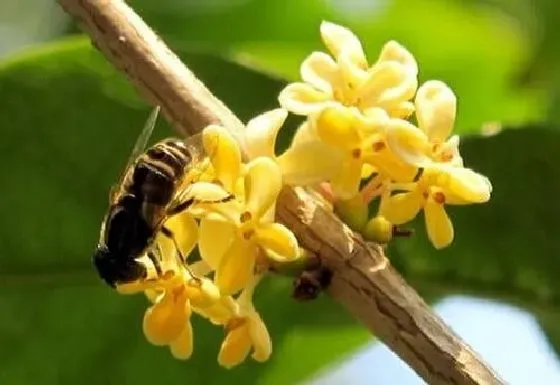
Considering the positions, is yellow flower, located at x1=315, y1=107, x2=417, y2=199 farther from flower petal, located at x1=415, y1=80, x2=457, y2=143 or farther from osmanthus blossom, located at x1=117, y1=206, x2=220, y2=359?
osmanthus blossom, located at x1=117, y1=206, x2=220, y2=359

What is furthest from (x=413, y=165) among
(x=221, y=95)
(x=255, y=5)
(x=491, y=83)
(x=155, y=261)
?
(x=255, y=5)

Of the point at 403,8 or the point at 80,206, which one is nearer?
the point at 80,206

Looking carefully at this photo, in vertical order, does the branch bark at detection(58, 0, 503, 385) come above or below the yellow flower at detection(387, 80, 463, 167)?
below

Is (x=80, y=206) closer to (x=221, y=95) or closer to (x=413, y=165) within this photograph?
(x=221, y=95)

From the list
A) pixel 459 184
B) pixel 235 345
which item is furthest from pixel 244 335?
pixel 459 184

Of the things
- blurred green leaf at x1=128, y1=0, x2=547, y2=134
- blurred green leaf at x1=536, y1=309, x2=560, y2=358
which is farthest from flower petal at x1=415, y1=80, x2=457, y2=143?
blurred green leaf at x1=128, y1=0, x2=547, y2=134

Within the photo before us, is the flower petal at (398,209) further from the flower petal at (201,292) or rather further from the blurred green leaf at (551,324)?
the blurred green leaf at (551,324)

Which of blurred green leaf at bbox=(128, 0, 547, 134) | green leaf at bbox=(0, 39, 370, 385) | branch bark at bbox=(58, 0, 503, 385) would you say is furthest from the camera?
blurred green leaf at bbox=(128, 0, 547, 134)
